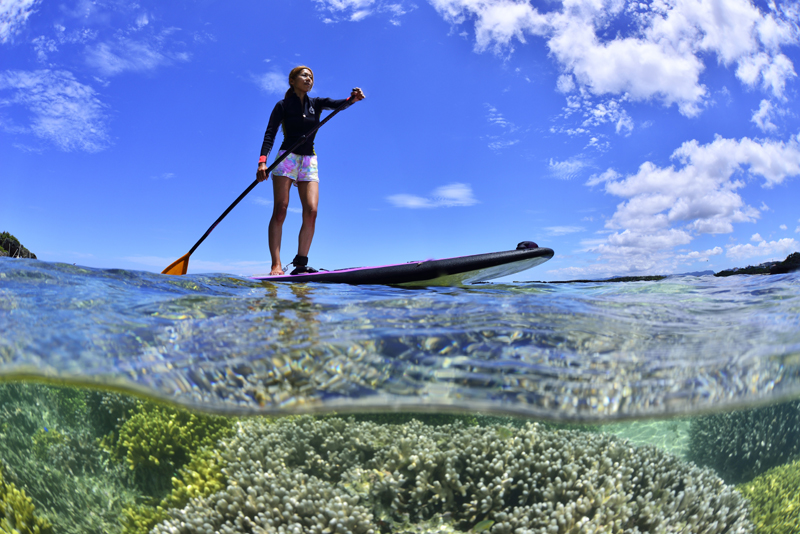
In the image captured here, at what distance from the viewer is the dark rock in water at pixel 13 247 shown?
16.3 meters

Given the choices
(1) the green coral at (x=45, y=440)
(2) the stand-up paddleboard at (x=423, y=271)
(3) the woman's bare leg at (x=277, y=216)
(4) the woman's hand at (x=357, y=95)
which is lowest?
(1) the green coral at (x=45, y=440)

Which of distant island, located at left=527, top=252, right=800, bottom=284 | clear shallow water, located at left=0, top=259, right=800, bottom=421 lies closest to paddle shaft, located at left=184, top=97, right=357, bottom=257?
clear shallow water, located at left=0, top=259, right=800, bottom=421

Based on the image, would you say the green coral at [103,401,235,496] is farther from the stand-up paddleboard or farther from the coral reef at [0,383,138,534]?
the stand-up paddleboard

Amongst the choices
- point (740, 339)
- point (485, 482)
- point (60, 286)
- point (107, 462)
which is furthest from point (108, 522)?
point (740, 339)

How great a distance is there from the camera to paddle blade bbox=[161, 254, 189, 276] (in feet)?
24.2

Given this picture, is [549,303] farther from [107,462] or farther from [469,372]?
[107,462]

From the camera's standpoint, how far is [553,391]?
124 inches

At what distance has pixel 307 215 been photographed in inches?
267

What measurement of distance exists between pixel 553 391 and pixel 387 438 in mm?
1343

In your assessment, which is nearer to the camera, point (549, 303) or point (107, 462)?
point (107, 462)

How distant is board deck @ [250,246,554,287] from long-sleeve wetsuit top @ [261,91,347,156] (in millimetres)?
2065

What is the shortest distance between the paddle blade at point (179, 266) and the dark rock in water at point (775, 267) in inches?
436

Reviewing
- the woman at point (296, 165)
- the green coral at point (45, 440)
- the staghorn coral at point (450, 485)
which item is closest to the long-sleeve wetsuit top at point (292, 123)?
the woman at point (296, 165)

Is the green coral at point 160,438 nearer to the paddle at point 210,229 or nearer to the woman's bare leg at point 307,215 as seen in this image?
the woman's bare leg at point 307,215
